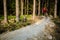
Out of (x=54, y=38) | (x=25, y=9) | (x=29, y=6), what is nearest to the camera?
(x=54, y=38)

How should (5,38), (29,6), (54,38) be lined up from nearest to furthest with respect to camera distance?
(5,38) → (54,38) → (29,6)

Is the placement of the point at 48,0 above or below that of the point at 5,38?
above

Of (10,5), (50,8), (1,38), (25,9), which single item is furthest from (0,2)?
(1,38)

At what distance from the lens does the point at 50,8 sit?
36250 mm

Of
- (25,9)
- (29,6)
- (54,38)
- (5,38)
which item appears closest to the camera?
(5,38)

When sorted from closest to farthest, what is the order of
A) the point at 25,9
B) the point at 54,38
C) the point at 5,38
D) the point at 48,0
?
the point at 5,38 < the point at 54,38 < the point at 25,9 < the point at 48,0

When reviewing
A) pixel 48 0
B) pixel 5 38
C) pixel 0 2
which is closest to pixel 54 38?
pixel 5 38

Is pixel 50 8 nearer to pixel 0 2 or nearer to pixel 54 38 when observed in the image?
pixel 0 2

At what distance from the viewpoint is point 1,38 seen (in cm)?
1283

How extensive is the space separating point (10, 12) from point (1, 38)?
1997 centimetres

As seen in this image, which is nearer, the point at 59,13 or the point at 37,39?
the point at 37,39

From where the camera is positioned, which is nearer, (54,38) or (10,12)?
(54,38)

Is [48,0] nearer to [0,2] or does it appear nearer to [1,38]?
[0,2]

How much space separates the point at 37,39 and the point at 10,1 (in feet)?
72.6
